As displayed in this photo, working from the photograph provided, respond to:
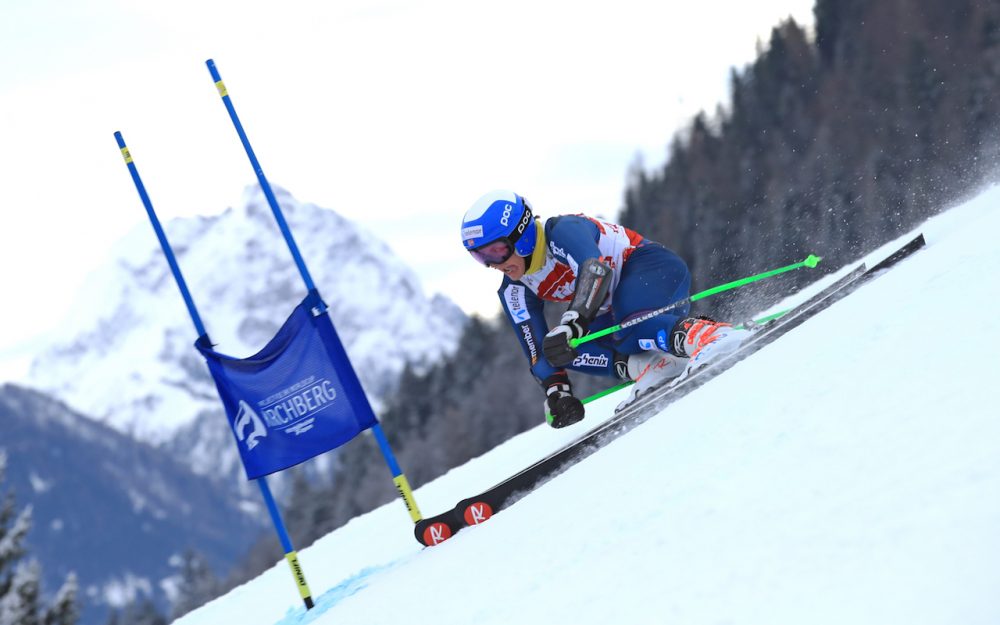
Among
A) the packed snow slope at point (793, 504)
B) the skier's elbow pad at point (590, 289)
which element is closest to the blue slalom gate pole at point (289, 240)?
the packed snow slope at point (793, 504)

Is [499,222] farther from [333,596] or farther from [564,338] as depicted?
[333,596]

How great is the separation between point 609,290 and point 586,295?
43 centimetres

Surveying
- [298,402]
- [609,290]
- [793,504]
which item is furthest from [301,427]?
[793,504]

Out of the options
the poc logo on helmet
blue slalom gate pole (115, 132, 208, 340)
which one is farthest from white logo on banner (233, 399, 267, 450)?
the poc logo on helmet

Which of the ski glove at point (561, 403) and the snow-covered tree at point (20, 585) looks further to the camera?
the snow-covered tree at point (20, 585)

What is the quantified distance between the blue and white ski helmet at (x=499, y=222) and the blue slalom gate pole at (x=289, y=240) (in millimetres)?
925

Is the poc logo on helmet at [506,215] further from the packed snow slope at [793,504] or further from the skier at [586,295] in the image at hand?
Result: the packed snow slope at [793,504]

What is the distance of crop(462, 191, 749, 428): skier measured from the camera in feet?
19.2

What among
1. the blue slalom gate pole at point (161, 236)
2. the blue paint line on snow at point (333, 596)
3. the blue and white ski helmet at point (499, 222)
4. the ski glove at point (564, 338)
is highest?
the blue slalom gate pole at point (161, 236)

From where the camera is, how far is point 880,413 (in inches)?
134

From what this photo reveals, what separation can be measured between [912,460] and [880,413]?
0.45 m

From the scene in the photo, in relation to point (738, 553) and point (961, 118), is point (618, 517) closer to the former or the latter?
point (738, 553)

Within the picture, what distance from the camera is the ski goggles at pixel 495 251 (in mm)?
6085

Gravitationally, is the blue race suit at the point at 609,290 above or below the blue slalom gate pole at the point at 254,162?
below
